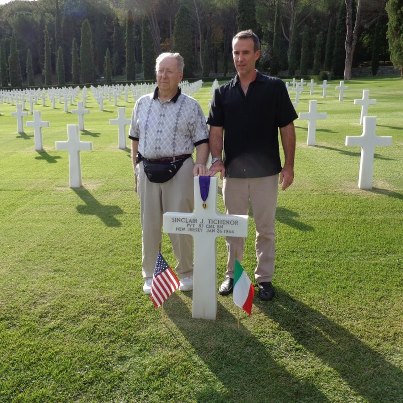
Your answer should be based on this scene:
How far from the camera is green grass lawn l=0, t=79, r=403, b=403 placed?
2.64m

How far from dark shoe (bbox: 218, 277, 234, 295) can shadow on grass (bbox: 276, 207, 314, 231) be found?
5.54 ft

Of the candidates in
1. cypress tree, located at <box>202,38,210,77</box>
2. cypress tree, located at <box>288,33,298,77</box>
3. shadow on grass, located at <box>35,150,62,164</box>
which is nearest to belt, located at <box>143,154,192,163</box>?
shadow on grass, located at <box>35,150,62,164</box>

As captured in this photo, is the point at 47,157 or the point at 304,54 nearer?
the point at 47,157

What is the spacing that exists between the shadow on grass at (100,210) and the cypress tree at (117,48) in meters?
52.6

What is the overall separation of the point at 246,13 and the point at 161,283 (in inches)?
1669

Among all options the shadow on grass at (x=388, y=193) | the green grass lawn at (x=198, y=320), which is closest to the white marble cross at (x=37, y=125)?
the green grass lawn at (x=198, y=320)

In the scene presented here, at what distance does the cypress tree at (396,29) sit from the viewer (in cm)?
2978

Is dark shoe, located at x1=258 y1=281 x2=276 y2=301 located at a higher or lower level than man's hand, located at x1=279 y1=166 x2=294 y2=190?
lower

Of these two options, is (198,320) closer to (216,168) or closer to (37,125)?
(216,168)

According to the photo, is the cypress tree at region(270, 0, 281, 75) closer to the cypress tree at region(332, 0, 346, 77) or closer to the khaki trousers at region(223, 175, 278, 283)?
the cypress tree at region(332, 0, 346, 77)

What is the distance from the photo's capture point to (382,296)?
360 cm

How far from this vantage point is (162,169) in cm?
342

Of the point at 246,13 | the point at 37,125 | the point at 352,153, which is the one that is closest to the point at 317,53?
the point at 246,13

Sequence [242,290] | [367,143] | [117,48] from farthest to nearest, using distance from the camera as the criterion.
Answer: [117,48] → [367,143] → [242,290]
